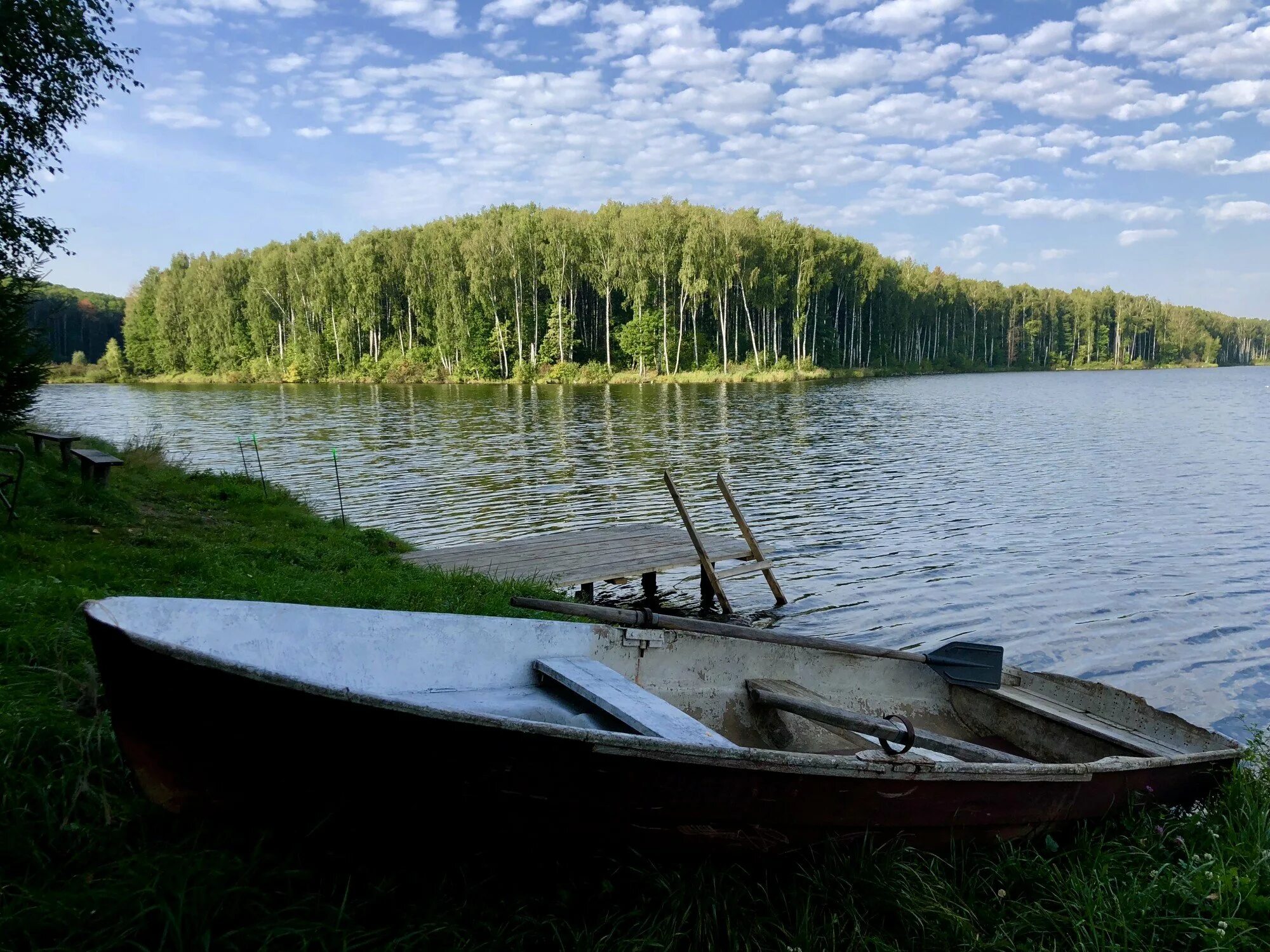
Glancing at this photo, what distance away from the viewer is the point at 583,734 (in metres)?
3.03

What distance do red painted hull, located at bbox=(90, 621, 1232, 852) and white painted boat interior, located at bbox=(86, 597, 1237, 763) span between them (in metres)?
0.11

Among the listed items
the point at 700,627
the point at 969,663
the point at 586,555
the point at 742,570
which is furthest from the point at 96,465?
the point at 969,663

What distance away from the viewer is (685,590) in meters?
11.8

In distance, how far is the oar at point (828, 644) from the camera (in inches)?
207

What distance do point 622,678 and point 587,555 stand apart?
6.41 metres

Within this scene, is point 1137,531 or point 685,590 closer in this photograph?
point 685,590

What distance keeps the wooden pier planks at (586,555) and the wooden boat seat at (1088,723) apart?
206 inches

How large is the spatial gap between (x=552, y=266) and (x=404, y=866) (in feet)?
215

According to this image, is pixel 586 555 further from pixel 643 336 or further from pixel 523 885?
pixel 643 336

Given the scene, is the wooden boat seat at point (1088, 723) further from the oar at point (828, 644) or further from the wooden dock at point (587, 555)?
the wooden dock at point (587, 555)

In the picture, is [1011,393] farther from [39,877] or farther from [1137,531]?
[39,877]

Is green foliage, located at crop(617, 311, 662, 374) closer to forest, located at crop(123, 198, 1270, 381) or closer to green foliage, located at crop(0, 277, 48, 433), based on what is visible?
forest, located at crop(123, 198, 1270, 381)

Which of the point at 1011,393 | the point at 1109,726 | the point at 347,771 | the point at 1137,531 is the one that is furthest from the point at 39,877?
the point at 1011,393

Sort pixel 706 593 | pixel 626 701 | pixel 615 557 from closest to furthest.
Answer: pixel 626 701 → pixel 615 557 → pixel 706 593
